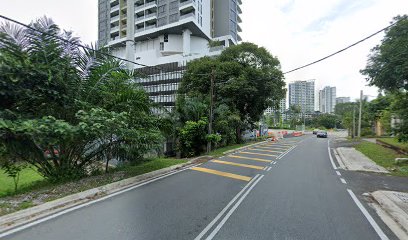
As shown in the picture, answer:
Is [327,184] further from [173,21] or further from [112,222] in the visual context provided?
[173,21]

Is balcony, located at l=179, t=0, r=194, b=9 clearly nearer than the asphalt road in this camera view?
No

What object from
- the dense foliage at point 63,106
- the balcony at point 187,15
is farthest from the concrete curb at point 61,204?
the balcony at point 187,15

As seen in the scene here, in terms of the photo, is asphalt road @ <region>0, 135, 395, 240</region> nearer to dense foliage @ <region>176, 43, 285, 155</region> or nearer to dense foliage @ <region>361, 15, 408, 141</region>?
dense foliage @ <region>361, 15, 408, 141</region>

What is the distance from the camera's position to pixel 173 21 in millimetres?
65500

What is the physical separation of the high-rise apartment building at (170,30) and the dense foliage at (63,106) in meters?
51.0

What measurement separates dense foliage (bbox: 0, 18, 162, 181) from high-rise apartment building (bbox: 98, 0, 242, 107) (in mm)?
51007

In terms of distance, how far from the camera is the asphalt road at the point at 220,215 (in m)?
4.81

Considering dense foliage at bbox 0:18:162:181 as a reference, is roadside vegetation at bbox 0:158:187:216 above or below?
below

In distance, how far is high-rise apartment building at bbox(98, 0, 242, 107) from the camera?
215 feet

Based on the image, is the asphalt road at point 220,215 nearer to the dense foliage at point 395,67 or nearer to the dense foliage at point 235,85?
the dense foliage at point 395,67

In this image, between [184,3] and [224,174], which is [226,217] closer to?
[224,174]

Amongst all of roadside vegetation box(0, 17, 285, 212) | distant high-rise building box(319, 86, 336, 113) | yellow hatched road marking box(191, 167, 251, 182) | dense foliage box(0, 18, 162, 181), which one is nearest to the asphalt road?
yellow hatched road marking box(191, 167, 251, 182)

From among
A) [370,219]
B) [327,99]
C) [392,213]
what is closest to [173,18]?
[392,213]

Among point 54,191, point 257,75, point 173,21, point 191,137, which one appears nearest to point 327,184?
point 54,191
